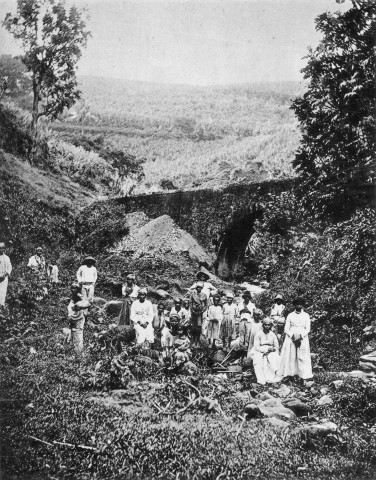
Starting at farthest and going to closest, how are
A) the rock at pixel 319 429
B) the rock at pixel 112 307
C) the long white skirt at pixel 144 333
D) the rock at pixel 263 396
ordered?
the rock at pixel 112 307, the long white skirt at pixel 144 333, the rock at pixel 263 396, the rock at pixel 319 429

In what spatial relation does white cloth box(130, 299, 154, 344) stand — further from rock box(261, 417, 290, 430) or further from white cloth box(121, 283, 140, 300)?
rock box(261, 417, 290, 430)

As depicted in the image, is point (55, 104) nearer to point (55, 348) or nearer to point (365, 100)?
point (55, 348)

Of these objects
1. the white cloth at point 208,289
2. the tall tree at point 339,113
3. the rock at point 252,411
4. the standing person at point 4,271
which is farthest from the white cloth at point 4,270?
the tall tree at point 339,113

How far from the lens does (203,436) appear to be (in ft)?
16.7

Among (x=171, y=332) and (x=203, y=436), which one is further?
(x=171, y=332)

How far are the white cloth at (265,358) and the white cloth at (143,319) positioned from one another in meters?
1.32

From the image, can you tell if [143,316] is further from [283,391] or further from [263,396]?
[283,391]

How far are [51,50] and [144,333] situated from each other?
12.9ft

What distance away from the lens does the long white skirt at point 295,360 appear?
642cm

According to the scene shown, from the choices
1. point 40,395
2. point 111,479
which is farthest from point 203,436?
point 40,395

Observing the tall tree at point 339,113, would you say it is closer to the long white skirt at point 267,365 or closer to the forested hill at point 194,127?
the forested hill at point 194,127

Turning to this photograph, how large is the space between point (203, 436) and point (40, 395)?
180 centimetres

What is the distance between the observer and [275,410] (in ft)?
17.8

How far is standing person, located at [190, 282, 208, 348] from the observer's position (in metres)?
6.92
